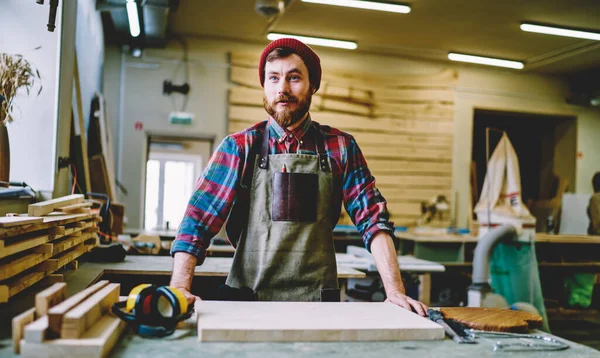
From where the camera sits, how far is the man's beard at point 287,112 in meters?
2.07

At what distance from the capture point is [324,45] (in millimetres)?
7730

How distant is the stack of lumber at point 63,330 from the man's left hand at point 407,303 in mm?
890

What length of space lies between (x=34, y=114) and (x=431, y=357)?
2.78m

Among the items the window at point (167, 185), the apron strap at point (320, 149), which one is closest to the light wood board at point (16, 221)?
the apron strap at point (320, 149)

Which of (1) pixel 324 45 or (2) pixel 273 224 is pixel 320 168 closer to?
(2) pixel 273 224

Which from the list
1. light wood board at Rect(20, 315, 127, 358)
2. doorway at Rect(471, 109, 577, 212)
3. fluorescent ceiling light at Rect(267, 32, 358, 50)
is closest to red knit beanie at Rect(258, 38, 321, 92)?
light wood board at Rect(20, 315, 127, 358)

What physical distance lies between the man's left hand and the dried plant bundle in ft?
6.63

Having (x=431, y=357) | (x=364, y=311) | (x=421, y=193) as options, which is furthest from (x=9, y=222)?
(x=421, y=193)

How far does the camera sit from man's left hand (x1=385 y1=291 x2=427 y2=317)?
166cm

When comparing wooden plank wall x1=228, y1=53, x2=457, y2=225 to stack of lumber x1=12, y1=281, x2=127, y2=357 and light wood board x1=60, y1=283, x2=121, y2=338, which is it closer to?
light wood board x1=60, y1=283, x2=121, y2=338

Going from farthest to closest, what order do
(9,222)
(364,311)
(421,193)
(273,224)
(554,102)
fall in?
(554,102)
(421,193)
(273,224)
(364,311)
(9,222)

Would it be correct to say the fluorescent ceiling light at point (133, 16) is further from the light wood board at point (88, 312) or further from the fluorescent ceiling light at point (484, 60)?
the fluorescent ceiling light at point (484, 60)

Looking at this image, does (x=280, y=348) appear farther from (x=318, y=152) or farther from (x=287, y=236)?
(x=318, y=152)

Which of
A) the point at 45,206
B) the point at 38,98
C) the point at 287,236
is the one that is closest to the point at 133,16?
the point at 38,98
